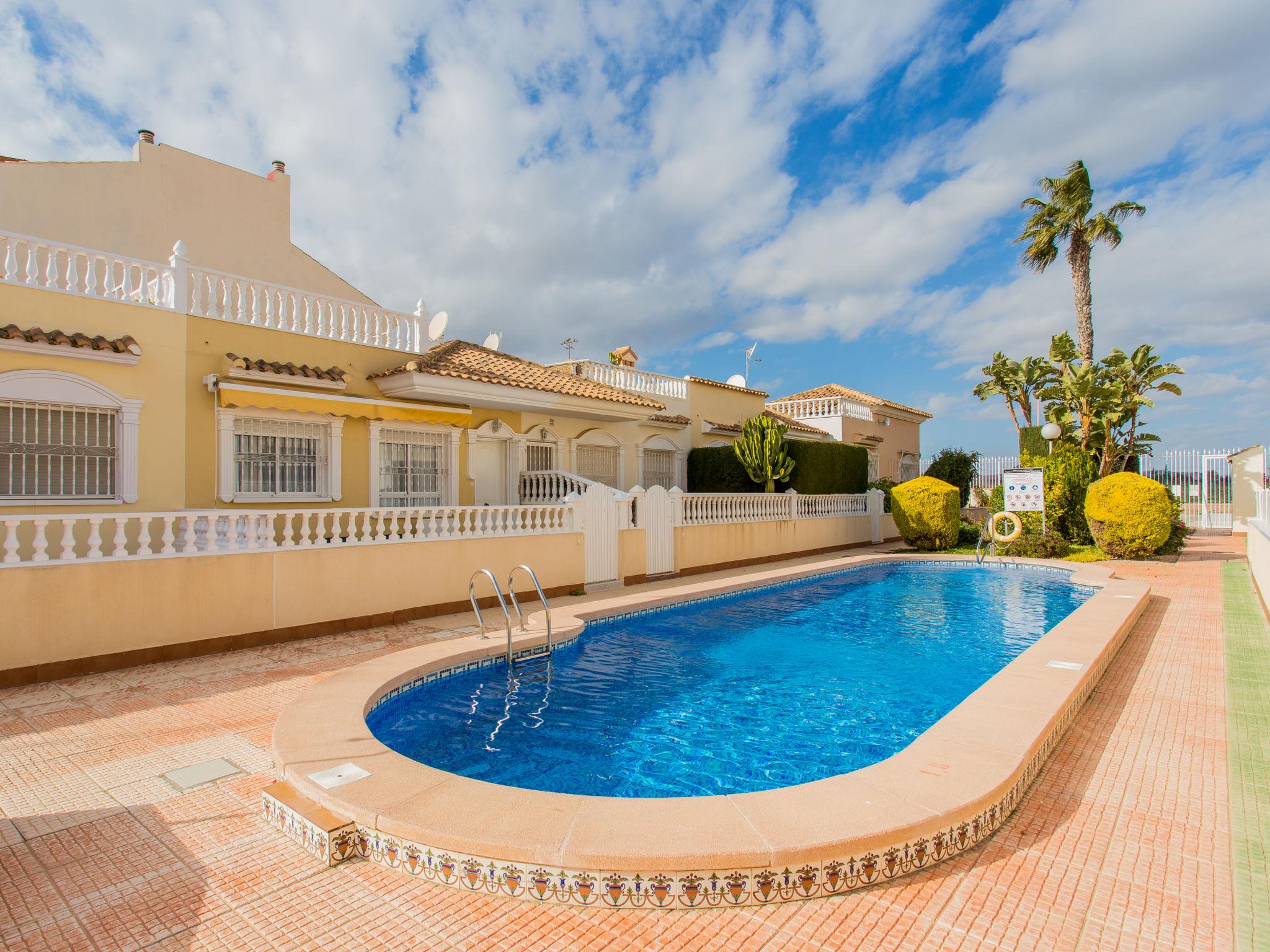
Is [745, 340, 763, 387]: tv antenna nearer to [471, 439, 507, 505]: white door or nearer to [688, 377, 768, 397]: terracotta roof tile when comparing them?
[688, 377, 768, 397]: terracotta roof tile

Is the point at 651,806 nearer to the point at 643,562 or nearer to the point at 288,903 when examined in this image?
the point at 288,903

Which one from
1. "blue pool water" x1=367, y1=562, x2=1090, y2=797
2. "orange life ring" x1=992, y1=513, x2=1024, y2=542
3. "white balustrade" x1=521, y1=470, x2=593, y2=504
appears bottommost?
"blue pool water" x1=367, y1=562, x2=1090, y2=797

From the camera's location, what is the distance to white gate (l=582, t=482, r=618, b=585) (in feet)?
54.9

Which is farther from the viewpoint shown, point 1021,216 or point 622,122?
point 1021,216

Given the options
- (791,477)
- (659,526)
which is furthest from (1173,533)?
(659,526)

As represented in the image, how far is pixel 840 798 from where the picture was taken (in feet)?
15.9

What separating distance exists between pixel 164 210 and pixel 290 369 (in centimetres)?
861

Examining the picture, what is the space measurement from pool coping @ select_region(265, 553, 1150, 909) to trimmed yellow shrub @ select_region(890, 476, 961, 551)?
20048 millimetres

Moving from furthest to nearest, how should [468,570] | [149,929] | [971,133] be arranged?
[971,133] < [468,570] < [149,929]

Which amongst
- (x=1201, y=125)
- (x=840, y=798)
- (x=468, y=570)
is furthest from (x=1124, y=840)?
(x=1201, y=125)

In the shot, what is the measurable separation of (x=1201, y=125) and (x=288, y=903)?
24240mm

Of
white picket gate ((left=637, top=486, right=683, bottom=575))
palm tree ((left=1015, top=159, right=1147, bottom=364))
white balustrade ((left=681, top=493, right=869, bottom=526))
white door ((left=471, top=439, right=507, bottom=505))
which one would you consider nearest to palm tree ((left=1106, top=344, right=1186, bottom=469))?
palm tree ((left=1015, top=159, right=1147, bottom=364))

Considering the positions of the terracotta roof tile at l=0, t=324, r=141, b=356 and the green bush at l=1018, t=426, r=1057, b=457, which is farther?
the green bush at l=1018, t=426, r=1057, b=457

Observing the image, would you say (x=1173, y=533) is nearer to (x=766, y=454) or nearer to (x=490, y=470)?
(x=766, y=454)
